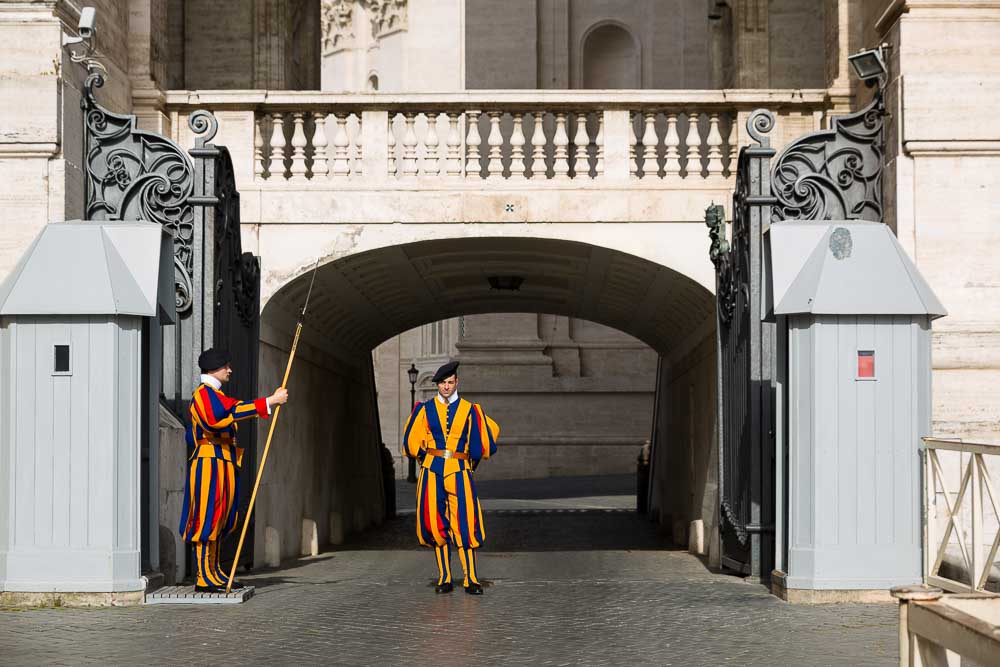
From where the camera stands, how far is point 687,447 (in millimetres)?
19453

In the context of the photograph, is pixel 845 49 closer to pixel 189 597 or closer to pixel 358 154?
pixel 358 154

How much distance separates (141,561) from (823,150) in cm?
633

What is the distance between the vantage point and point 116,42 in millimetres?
14188

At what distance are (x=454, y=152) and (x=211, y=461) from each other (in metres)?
5.38

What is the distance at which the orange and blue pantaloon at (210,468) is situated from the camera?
10258mm

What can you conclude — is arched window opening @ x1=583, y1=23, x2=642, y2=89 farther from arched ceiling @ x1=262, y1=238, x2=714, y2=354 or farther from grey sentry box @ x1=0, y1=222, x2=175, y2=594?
grey sentry box @ x1=0, y1=222, x2=175, y2=594

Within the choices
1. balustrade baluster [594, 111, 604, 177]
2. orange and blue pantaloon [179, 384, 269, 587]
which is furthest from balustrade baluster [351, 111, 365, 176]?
orange and blue pantaloon [179, 384, 269, 587]

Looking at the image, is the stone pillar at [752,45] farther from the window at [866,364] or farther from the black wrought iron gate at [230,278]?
the window at [866,364]

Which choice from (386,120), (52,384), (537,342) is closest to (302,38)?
(386,120)

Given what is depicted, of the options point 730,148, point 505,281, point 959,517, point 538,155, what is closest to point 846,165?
point 730,148

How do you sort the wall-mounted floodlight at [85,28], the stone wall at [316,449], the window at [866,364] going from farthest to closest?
the stone wall at [316,449] → the wall-mounted floodlight at [85,28] → the window at [866,364]

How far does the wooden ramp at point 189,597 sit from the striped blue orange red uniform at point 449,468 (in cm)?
149

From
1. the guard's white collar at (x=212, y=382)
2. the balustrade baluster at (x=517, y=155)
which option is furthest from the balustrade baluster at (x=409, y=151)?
the guard's white collar at (x=212, y=382)

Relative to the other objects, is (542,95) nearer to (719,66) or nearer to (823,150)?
(823,150)
